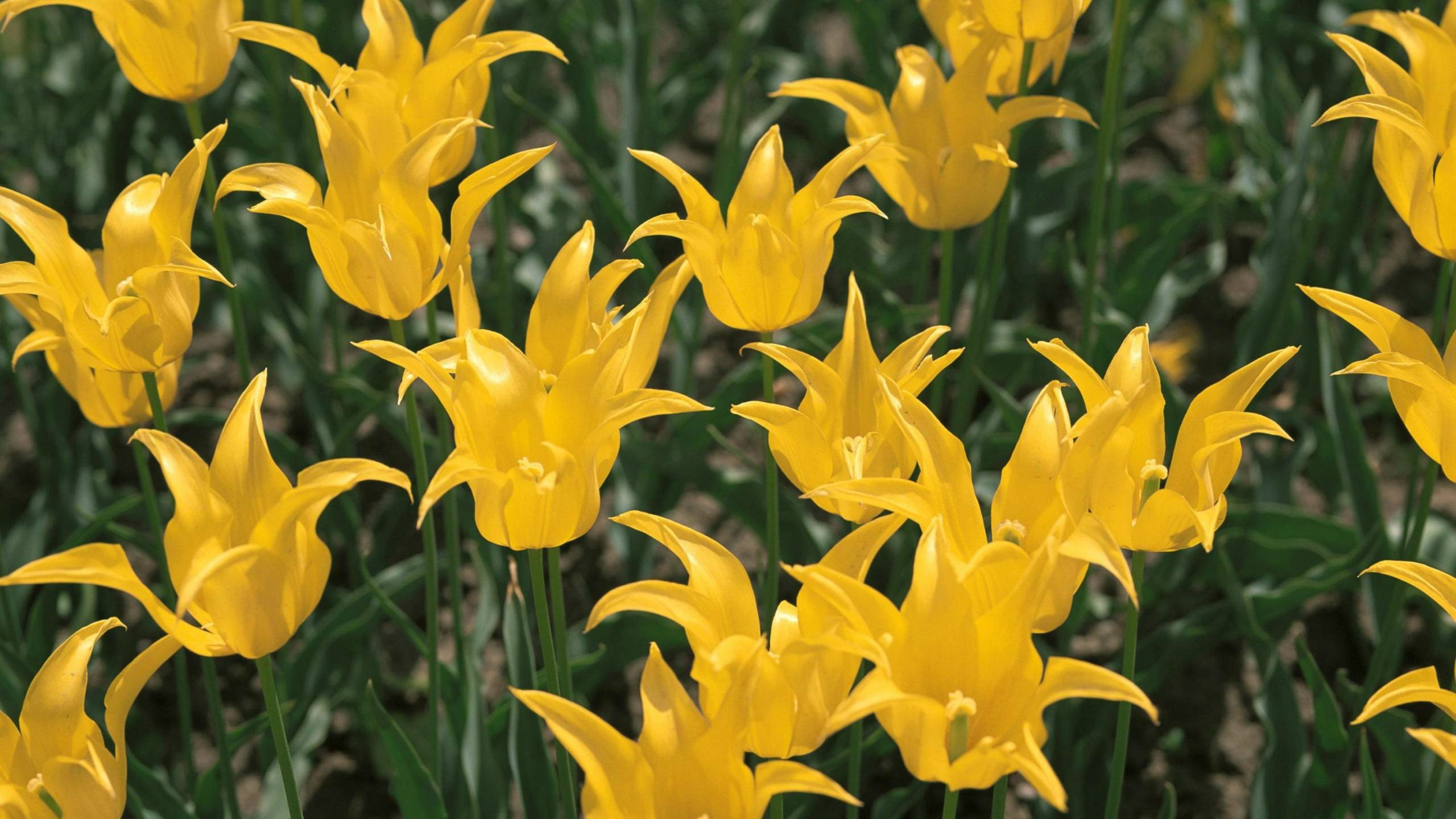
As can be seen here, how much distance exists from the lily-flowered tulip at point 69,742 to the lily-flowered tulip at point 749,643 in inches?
18.8

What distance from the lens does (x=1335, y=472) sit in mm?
2869

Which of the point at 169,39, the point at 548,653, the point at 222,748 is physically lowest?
the point at 222,748

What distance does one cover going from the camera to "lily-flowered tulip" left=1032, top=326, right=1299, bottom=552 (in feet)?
4.44

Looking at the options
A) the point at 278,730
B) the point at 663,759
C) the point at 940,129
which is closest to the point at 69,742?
the point at 278,730

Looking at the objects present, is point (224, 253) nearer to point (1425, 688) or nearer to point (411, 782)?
point (411, 782)

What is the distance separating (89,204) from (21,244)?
0.56m

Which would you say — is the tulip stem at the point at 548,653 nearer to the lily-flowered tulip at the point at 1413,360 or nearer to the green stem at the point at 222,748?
the green stem at the point at 222,748

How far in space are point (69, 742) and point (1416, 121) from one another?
1596 mm

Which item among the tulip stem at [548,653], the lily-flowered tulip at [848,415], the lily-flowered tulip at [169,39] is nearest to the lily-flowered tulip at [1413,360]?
the lily-flowered tulip at [848,415]

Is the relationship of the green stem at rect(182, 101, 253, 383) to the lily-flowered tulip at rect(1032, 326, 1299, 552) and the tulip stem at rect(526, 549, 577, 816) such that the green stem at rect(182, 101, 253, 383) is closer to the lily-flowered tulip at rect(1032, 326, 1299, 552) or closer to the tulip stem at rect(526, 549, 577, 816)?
the tulip stem at rect(526, 549, 577, 816)

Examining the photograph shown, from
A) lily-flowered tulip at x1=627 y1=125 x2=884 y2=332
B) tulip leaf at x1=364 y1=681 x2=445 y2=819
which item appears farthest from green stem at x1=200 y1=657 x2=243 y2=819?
lily-flowered tulip at x1=627 y1=125 x2=884 y2=332

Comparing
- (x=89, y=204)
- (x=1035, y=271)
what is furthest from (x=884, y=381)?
(x=89, y=204)

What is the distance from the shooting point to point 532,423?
142 centimetres

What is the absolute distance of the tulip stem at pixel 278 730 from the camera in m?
1.40
